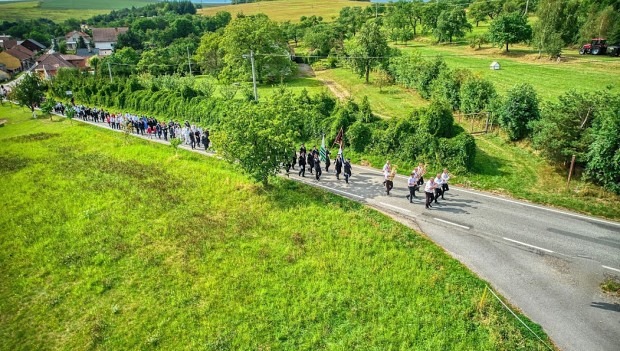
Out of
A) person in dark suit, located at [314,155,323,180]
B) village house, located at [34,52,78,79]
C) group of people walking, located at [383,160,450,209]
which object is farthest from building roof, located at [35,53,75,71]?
group of people walking, located at [383,160,450,209]

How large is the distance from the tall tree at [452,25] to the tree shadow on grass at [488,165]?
47293 millimetres

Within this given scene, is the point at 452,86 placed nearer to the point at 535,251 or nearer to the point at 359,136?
the point at 359,136

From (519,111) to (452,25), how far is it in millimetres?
45731

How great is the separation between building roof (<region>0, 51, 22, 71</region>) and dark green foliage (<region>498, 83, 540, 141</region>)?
108 meters

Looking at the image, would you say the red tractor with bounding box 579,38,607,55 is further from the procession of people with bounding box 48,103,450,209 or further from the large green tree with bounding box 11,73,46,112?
the large green tree with bounding box 11,73,46,112

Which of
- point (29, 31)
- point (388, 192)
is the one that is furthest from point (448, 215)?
point (29, 31)

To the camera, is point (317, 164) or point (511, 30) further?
point (511, 30)

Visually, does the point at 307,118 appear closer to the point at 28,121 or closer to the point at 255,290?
the point at 255,290

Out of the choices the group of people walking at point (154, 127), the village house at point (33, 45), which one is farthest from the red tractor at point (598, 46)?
the village house at point (33, 45)

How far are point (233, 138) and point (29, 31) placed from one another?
140271 millimetres

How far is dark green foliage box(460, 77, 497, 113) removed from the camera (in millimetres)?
27684

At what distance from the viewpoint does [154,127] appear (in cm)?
3403

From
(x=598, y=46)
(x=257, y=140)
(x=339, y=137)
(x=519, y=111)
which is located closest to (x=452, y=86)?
(x=519, y=111)

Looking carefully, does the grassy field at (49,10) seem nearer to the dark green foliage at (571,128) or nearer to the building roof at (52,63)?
the building roof at (52,63)
